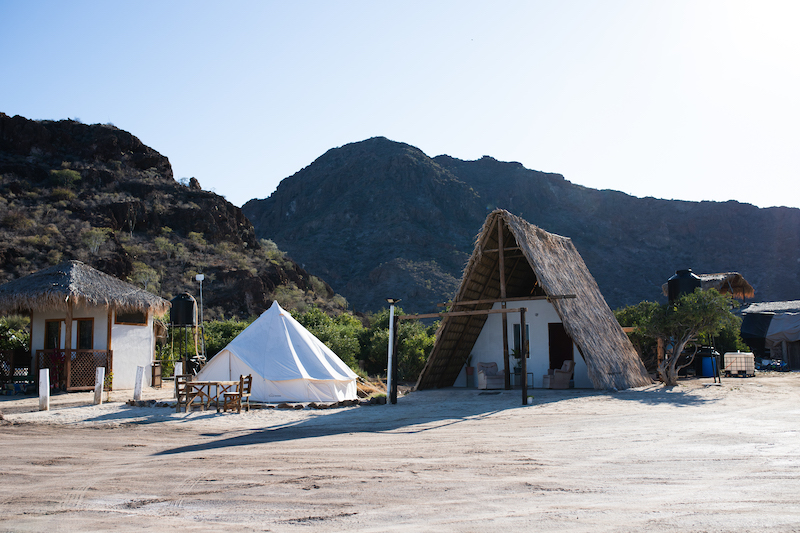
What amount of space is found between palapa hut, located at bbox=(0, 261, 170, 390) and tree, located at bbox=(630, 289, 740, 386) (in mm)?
12924

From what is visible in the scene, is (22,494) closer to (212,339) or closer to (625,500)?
(625,500)

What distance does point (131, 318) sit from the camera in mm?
17531

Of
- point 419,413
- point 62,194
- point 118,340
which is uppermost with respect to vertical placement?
point 62,194

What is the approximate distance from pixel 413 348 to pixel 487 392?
4.65 meters

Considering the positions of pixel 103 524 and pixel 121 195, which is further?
pixel 121 195

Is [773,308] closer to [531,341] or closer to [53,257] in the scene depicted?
[531,341]

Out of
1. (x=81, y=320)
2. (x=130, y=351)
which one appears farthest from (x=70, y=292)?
(x=130, y=351)

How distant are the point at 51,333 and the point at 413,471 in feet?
46.5

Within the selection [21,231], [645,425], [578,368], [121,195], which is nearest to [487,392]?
[578,368]

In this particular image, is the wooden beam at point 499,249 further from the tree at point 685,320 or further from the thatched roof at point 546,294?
the tree at point 685,320

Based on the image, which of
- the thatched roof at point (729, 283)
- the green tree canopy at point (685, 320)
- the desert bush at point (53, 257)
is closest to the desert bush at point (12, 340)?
the desert bush at point (53, 257)

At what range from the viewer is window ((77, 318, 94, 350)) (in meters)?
16.6

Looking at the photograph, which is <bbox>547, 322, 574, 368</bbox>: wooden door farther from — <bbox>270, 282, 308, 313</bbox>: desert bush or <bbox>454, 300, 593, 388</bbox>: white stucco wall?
<bbox>270, 282, 308, 313</bbox>: desert bush

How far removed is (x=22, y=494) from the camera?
17.3 feet
